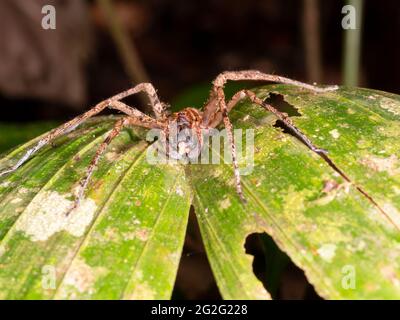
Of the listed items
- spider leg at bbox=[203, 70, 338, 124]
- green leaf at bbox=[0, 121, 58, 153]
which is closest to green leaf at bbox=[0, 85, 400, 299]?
spider leg at bbox=[203, 70, 338, 124]

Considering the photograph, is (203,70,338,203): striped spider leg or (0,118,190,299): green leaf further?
(203,70,338,203): striped spider leg

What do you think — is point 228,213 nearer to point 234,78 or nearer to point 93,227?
point 93,227

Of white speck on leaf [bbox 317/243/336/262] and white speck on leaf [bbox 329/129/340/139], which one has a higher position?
white speck on leaf [bbox 329/129/340/139]

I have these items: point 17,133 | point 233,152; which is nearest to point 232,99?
point 233,152

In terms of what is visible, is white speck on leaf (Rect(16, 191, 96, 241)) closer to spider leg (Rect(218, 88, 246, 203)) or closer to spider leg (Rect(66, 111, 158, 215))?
spider leg (Rect(66, 111, 158, 215))

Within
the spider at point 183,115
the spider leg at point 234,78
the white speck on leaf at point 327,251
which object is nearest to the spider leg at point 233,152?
the spider at point 183,115
